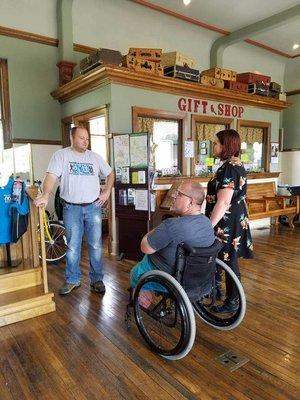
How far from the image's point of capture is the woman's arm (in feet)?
6.96

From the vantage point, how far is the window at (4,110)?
15.0 feet

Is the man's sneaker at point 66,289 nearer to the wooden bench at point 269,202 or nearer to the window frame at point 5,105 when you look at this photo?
the window frame at point 5,105

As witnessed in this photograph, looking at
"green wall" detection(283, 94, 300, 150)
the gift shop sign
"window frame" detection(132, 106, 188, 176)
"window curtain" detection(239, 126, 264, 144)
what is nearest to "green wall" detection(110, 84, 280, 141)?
"window frame" detection(132, 106, 188, 176)

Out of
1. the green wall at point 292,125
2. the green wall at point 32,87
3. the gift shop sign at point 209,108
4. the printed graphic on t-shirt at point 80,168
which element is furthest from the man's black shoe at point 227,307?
the green wall at point 292,125

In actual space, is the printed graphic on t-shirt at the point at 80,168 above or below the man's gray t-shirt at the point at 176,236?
above

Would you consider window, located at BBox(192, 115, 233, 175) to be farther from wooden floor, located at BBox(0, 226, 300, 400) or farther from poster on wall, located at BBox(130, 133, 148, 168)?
wooden floor, located at BBox(0, 226, 300, 400)

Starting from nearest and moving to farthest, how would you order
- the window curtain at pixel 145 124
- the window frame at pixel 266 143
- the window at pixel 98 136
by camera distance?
the window curtain at pixel 145 124, the window frame at pixel 266 143, the window at pixel 98 136

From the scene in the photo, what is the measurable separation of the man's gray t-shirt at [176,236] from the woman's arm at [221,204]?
0.90ft

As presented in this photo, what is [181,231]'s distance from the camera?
5.81 feet

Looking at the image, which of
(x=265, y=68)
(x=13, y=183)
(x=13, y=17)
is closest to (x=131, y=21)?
(x=13, y=17)

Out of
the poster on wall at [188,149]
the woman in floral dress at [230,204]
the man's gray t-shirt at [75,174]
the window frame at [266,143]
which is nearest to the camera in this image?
the woman in floral dress at [230,204]

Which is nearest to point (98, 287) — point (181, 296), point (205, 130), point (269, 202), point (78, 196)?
point (78, 196)

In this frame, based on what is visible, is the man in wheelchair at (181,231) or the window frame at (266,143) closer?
the man in wheelchair at (181,231)

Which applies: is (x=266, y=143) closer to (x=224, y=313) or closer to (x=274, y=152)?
(x=274, y=152)
